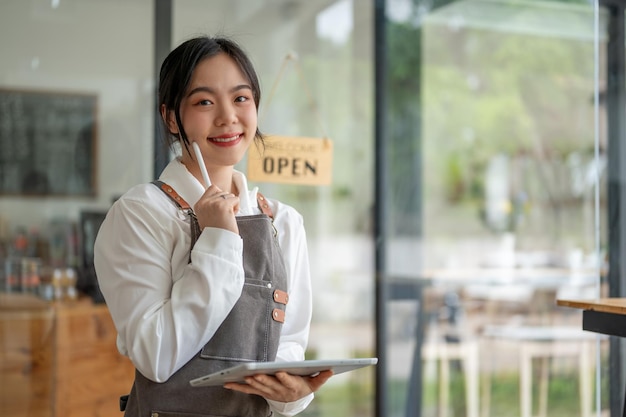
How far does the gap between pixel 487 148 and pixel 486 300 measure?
705 millimetres

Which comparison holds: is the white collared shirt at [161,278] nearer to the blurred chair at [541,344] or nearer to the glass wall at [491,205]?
the glass wall at [491,205]

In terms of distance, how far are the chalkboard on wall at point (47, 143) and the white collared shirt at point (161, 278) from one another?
1.69 metres

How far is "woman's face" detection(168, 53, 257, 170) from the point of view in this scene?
4.77ft

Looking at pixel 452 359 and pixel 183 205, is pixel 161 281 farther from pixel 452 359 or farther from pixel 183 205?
pixel 452 359

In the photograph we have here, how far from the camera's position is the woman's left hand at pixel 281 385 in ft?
4.28

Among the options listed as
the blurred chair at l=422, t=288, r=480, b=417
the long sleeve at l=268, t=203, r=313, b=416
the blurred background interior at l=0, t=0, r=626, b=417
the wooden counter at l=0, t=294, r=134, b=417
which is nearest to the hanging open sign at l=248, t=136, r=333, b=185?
the blurred background interior at l=0, t=0, r=626, b=417

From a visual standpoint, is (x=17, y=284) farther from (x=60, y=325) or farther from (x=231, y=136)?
(x=231, y=136)

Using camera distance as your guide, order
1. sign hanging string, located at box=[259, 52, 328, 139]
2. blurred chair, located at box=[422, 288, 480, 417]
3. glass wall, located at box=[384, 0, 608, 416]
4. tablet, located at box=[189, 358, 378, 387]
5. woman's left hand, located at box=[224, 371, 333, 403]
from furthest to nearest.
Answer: blurred chair, located at box=[422, 288, 480, 417] < glass wall, located at box=[384, 0, 608, 416] < sign hanging string, located at box=[259, 52, 328, 139] < woman's left hand, located at box=[224, 371, 333, 403] < tablet, located at box=[189, 358, 378, 387]

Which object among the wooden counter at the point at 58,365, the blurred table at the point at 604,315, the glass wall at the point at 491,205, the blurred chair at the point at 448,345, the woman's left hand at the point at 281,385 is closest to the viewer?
the woman's left hand at the point at 281,385

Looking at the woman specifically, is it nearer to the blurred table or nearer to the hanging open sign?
the blurred table

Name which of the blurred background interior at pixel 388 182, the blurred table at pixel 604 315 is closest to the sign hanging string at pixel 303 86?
the blurred background interior at pixel 388 182

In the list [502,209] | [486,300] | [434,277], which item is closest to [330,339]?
[434,277]

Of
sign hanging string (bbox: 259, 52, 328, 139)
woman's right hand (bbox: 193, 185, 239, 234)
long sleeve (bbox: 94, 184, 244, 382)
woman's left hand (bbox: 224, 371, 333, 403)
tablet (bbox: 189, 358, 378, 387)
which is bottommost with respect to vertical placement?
woman's left hand (bbox: 224, 371, 333, 403)

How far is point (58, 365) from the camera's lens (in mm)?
2934
